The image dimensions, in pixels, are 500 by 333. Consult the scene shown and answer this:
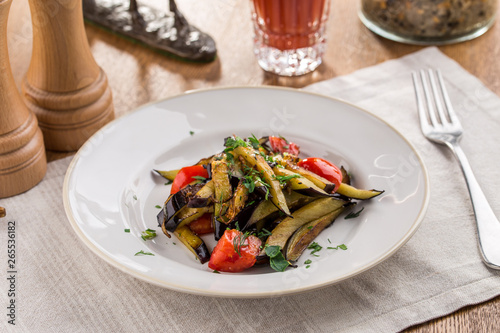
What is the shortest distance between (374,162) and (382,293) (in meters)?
0.37

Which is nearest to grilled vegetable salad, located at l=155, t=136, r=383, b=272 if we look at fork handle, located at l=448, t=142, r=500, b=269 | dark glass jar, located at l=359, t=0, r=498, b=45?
fork handle, located at l=448, t=142, r=500, b=269

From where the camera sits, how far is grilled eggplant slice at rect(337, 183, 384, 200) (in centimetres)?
129

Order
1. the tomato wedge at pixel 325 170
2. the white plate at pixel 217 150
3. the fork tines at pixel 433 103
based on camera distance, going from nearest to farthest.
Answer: the white plate at pixel 217 150, the tomato wedge at pixel 325 170, the fork tines at pixel 433 103

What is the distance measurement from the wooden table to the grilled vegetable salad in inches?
28.0

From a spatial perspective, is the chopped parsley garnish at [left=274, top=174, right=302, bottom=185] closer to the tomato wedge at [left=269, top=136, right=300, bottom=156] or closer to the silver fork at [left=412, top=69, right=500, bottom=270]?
the tomato wedge at [left=269, top=136, right=300, bottom=156]

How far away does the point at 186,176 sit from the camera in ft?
4.40

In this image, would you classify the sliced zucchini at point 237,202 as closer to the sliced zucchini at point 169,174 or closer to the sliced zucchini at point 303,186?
the sliced zucchini at point 303,186

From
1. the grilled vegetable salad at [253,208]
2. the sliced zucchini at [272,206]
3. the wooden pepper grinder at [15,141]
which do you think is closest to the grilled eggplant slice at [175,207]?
the grilled vegetable salad at [253,208]

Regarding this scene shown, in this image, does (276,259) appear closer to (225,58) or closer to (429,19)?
(225,58)

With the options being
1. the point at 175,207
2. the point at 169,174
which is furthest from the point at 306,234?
the point at 169,174

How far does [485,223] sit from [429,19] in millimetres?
948

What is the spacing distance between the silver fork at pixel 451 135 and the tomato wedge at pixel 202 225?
0.60 m

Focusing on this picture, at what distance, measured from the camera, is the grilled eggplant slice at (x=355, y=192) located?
1.29 metres

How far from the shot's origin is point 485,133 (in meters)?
1.68
